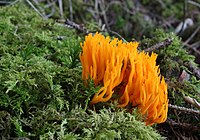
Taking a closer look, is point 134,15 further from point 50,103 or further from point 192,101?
point 50,103

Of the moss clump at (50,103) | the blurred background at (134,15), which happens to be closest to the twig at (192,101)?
the moss clump at (50,103)

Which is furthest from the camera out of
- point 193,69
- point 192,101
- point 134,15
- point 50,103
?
point 134,15

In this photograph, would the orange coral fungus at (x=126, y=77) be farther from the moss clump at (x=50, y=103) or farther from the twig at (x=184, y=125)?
the twig at (x=184, y=125)

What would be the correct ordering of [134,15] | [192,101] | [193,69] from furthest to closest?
[134,15]
[193,69]
[192,101]

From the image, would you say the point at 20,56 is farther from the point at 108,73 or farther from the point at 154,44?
the point at 154,44

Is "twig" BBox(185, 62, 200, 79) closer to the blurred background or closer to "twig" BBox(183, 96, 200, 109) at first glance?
A: "twig" BBox(183, 96, 200, 109)

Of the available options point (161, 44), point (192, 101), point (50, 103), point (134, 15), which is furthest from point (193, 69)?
point (134, 15)

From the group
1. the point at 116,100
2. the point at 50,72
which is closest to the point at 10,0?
the point at 50,72
